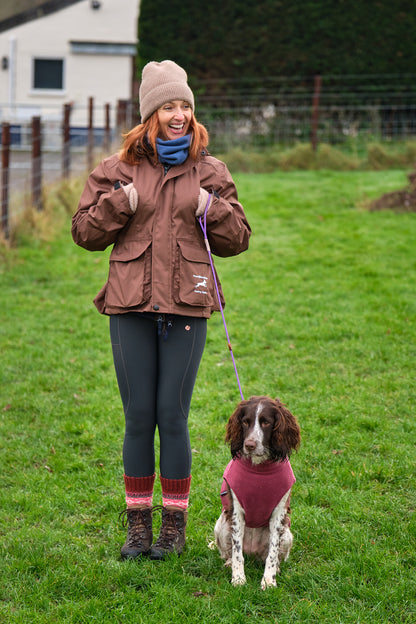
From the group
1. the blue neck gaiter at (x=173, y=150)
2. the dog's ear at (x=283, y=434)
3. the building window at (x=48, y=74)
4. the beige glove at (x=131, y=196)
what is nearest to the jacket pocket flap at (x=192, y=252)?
the beige glove at (x=131, y=196)

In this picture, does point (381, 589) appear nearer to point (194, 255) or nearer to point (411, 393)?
point (194, 255)

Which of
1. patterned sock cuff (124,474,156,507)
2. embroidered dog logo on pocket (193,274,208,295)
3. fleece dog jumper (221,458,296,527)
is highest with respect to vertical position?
embroidered dog logo on pocket (193,274,208,295)

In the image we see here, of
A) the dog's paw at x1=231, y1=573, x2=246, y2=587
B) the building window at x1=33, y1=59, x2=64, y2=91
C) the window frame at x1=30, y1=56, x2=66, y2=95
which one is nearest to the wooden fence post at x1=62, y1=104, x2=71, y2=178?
the dog's paw at x1=231, y1=573, x2=246, y2=587

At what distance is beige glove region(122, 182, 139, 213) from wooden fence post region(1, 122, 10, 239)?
→ 5.89 metres

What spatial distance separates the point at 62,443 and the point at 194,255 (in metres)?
2.11

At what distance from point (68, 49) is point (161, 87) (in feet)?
73.3

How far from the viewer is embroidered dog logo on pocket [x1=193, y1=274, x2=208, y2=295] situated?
10.7 ft

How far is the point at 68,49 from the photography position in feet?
78.1

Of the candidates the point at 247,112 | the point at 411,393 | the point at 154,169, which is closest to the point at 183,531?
the point at 154,169

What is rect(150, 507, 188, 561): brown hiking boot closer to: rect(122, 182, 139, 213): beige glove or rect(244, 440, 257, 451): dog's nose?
rect(244, 440, 257, 451): dog's nose

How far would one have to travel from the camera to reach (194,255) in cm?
328

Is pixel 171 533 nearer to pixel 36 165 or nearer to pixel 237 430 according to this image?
pixel 237 430

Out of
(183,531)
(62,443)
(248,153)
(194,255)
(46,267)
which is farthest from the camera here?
(248,153)

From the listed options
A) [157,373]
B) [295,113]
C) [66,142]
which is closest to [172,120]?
[157,373]
